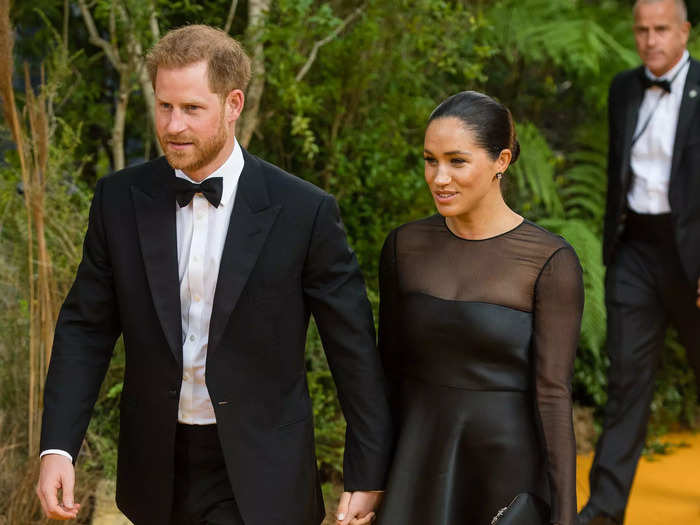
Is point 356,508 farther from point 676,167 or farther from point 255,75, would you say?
point 255,75

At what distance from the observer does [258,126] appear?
571 centimetres

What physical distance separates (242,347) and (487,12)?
199 inches

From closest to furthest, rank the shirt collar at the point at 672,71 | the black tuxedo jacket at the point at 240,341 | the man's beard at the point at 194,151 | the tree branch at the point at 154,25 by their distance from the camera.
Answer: the man's beard at the point at 194,151 → the black tuxedo jacket at the point at 240,341 → the shirt collar at the point at 672,71 → the tree branch at the point at 154,25

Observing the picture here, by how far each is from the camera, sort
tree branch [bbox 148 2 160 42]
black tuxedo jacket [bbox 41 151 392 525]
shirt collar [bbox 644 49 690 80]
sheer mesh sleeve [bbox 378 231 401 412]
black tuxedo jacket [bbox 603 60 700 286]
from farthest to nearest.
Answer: tree branch [bbox 148 2 160 42], shirt collar [bbox 644 49 690 80], black tuxedo jacket [bbox 603 60 700 286], sheer mesh sleeve [bbox 378 231 401 412], black tuxedo jacket [bbox 41 151 392 525]

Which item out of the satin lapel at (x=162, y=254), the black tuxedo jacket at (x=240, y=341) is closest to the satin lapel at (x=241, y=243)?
the black tuxedo jacket at (x=240, y=341)

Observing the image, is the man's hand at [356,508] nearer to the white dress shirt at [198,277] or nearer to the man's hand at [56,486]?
the white dress shirt at [198,277]

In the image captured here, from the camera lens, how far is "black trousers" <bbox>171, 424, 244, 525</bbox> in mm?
2643

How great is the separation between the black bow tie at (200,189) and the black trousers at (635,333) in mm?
2567

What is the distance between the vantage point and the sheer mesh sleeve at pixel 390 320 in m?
2.92

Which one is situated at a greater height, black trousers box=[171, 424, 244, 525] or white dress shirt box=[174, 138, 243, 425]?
white dress shirt box=[174, 138, 243, 425]

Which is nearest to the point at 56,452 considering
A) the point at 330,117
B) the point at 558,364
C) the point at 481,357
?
the point at 481,357

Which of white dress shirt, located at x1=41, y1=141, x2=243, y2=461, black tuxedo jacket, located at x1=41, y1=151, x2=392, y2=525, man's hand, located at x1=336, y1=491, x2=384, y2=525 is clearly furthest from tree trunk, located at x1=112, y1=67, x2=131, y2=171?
man's hand, located at x1=336, y1=491, x2=384, y2=525

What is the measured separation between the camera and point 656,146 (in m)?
4.56

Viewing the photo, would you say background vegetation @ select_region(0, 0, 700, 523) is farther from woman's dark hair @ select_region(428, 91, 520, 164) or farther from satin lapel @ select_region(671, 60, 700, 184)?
woman's dark hair @ select_region(428, 91, 520, 164)
